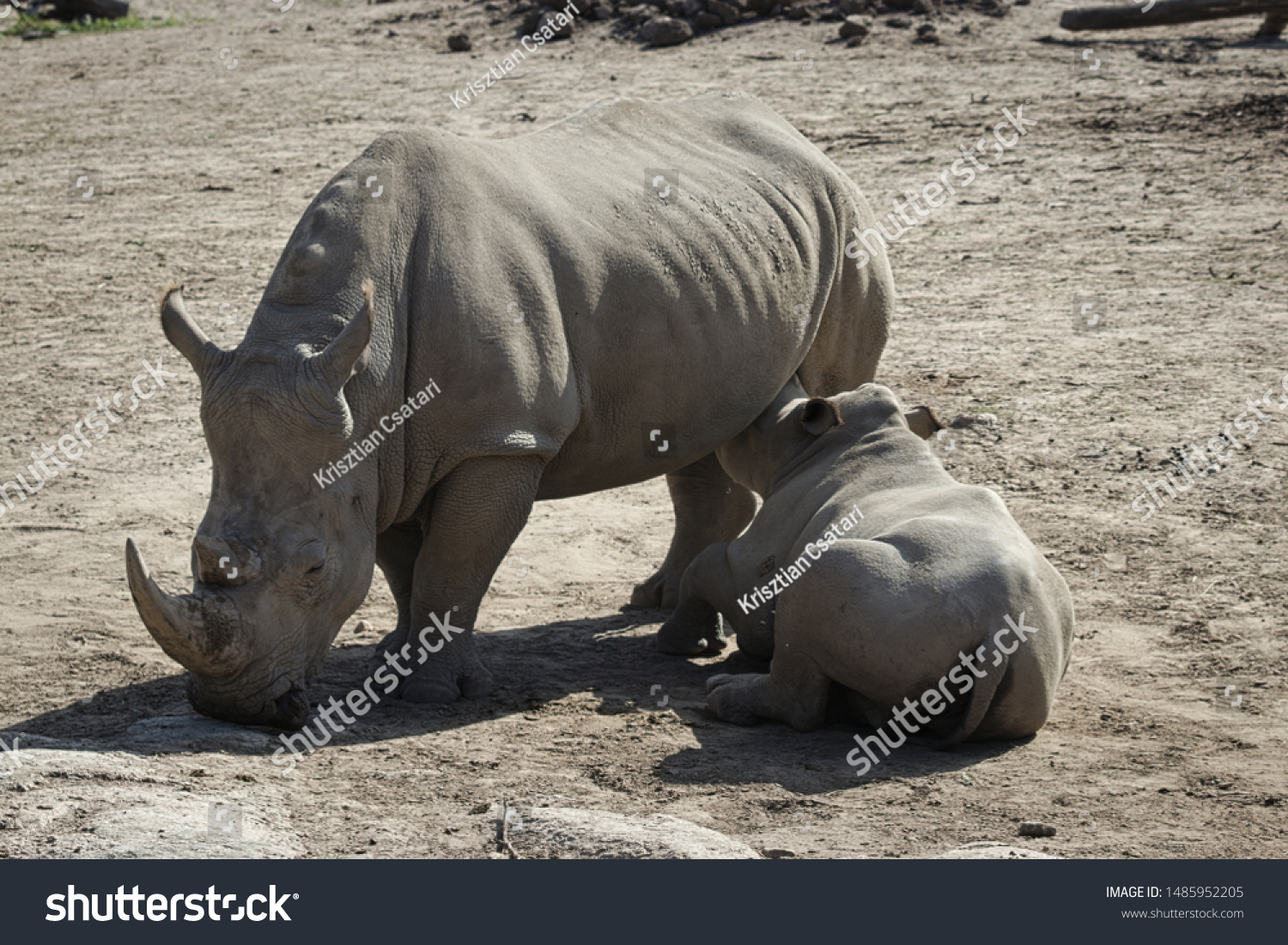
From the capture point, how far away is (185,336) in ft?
19.0

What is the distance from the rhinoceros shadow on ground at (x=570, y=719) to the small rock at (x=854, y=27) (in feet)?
39.0

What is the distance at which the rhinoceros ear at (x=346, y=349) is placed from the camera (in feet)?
18.0

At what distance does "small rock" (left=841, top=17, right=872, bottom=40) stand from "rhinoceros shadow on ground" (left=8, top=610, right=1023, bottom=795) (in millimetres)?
11900

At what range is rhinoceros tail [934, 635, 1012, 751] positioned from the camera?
18.6 ft

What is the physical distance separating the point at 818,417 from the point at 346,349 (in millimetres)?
2429

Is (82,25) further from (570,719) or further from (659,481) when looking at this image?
(570,719)

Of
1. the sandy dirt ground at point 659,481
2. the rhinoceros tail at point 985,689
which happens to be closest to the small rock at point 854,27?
the sandy dirt ground at point 659,481

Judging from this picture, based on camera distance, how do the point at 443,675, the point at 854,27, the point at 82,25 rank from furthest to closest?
the point at 82,25 < the point at 854,27 < the point at 443,675

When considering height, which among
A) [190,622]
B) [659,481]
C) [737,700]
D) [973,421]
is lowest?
[659,481]

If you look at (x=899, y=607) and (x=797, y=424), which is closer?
(x=899, y=607)

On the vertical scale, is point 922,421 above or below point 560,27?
below

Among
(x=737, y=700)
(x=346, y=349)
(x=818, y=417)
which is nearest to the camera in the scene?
(x=346, y=349)

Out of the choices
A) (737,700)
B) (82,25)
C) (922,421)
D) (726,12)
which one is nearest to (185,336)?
(737,700)

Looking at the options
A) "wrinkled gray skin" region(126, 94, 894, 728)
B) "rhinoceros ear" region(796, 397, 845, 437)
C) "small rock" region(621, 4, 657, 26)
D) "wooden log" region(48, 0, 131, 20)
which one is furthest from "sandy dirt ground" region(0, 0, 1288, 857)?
"wooden log" region(48, 0, 131, 20)
